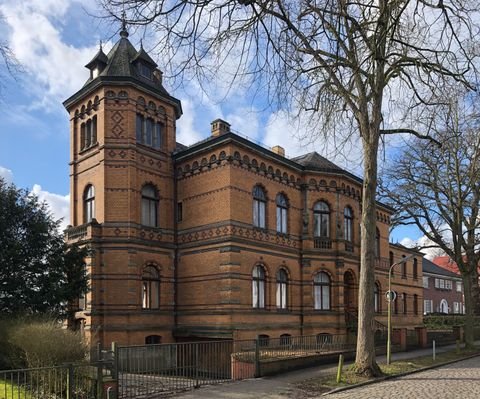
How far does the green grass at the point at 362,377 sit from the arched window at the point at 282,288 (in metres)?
6.81

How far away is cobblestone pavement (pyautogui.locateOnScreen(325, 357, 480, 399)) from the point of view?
1316cm

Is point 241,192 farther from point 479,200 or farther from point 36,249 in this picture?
point 479,200

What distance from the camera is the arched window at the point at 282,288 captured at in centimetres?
2579

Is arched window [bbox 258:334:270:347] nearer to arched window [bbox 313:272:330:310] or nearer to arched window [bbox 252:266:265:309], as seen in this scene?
arched window [bbox 252:266:265:309]

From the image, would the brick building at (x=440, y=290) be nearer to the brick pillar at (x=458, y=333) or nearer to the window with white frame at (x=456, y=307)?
the window with white frame at (x=456, y=307)

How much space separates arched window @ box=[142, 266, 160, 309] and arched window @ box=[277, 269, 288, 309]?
6.10m

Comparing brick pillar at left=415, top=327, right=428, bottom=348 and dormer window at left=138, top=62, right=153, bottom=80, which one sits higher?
dormer window at left=138, top=62, right=153, bottom=80

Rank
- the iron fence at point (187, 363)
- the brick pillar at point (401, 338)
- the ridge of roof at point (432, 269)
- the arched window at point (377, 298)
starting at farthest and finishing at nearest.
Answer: the ridge of roof at point (432, 269) → the arched window at point (377, 298) → the brick pillar at point (401, 338) → the iron fence at point (187, 363)

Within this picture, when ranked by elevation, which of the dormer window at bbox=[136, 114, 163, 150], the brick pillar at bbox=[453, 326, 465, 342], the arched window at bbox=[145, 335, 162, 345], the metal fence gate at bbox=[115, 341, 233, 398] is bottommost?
the brick pillar at bbox=[453, 326, 465, 342]

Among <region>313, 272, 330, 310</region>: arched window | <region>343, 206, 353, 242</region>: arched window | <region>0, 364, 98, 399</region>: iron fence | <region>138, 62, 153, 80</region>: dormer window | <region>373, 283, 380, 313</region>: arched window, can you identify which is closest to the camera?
<region>0, 364, 98, 399</region>: iron fence

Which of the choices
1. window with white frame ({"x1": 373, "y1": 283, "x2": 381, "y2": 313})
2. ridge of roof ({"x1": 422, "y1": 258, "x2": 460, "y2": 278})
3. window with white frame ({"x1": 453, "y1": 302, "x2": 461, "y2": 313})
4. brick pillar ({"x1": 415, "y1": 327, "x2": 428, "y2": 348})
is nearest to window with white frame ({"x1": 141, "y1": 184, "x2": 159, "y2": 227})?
brick pillar ({"x1": 415, "y1": 327, "x2": 428, "y2": 348})

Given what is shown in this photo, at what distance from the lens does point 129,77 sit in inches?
937

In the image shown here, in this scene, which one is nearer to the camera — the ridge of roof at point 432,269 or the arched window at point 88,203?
the arched window at point 88,203

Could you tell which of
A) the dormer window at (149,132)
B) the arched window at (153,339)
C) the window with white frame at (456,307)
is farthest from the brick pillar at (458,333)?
the window with white frame at (456,307)
